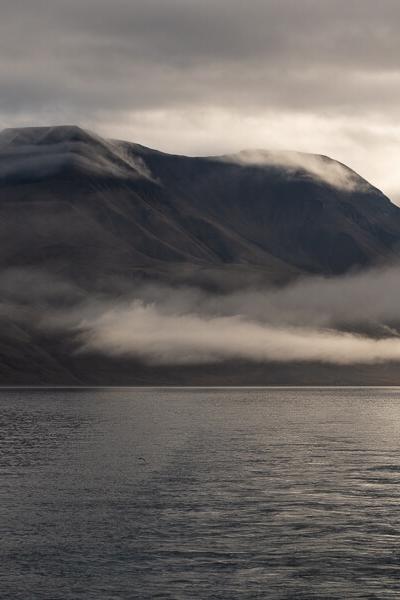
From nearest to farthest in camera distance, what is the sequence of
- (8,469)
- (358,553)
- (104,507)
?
(358,553) → (104,507) → (8,469)

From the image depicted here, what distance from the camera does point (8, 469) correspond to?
112688 millimetres

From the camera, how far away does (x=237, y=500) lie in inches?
3393

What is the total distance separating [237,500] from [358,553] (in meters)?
23.3

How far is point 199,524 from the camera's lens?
74062mm

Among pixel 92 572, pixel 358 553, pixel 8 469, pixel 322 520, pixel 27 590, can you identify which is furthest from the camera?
pixel 8 469

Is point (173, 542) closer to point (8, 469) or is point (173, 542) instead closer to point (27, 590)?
point (27, 590)

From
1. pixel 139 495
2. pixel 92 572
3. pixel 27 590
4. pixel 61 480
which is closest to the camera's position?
pixel 27 590

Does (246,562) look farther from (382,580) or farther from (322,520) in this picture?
(322,520)

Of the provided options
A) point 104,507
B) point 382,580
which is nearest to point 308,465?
point 104,507

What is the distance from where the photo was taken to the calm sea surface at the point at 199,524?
184 feet

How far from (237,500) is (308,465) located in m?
31.2

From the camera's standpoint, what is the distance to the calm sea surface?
5612 cm

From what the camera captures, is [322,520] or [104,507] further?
[104,507]

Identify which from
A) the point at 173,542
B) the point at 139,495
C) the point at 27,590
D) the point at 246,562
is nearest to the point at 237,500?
the point at 139,495
